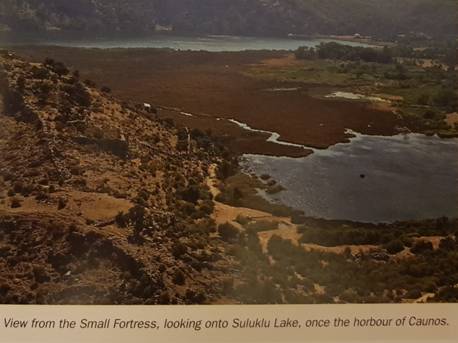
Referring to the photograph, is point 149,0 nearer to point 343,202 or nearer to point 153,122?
point 153,122

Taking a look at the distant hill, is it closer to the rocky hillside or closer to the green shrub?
the rocky hillside

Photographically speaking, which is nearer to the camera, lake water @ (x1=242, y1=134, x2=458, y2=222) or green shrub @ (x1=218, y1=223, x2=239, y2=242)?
green shrub @ (x1=218, y1=223, x2=239, y2=242)

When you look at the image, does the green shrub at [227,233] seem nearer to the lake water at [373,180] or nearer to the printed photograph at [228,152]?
the printed photograph at [228,152]

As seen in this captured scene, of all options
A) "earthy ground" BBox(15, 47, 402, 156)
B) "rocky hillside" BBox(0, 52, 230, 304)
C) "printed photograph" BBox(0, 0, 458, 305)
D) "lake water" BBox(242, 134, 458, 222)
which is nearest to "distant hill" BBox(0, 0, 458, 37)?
"printed photograph" BBox(0, 0, 458, 305)

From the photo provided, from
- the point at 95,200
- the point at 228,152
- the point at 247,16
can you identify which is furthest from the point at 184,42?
the point at 95,200

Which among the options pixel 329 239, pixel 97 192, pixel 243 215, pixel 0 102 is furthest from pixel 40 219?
pixel 329 239

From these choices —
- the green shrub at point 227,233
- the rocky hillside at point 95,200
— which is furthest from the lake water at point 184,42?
the green shrub at point 227,233
